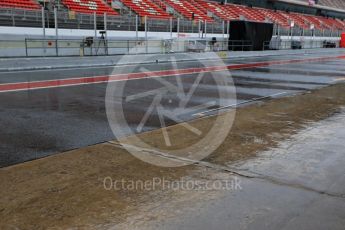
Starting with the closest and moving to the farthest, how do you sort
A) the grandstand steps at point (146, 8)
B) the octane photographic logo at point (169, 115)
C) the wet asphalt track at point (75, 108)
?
1. the octane photographic logo at point (169, 115)
2. the wet asphalt track at point (75, 108)
3. the grandstand steps at point (146, 8)

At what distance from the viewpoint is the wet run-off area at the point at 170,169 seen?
4273 mm

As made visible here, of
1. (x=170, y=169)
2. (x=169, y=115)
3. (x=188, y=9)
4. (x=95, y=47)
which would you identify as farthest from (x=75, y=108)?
(x=188, y=9)

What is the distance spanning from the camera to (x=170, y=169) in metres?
5.71

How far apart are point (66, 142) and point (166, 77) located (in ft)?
36.8

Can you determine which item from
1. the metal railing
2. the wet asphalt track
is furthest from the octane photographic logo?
the metal railing

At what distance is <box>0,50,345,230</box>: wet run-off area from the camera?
168 inches

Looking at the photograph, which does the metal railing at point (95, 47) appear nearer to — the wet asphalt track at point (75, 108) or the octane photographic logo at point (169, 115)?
the wet asphalt track at point (75, 108)

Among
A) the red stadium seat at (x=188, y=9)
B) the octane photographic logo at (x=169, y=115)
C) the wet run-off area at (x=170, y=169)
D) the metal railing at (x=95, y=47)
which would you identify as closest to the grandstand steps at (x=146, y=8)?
the red stadium seat at (x=188, y=9)

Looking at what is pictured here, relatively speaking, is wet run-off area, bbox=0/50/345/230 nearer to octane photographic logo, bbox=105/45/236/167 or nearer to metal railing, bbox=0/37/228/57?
octane photographic logo, bbox=105/45/236/167

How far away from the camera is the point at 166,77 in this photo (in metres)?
17.9

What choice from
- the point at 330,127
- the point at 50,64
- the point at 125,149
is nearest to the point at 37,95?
the point at 125,149

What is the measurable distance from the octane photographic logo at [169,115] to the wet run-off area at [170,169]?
6 centimetres

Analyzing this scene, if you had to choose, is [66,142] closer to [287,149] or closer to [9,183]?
[9,183]

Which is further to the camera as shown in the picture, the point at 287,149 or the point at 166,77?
the point at 166,77
